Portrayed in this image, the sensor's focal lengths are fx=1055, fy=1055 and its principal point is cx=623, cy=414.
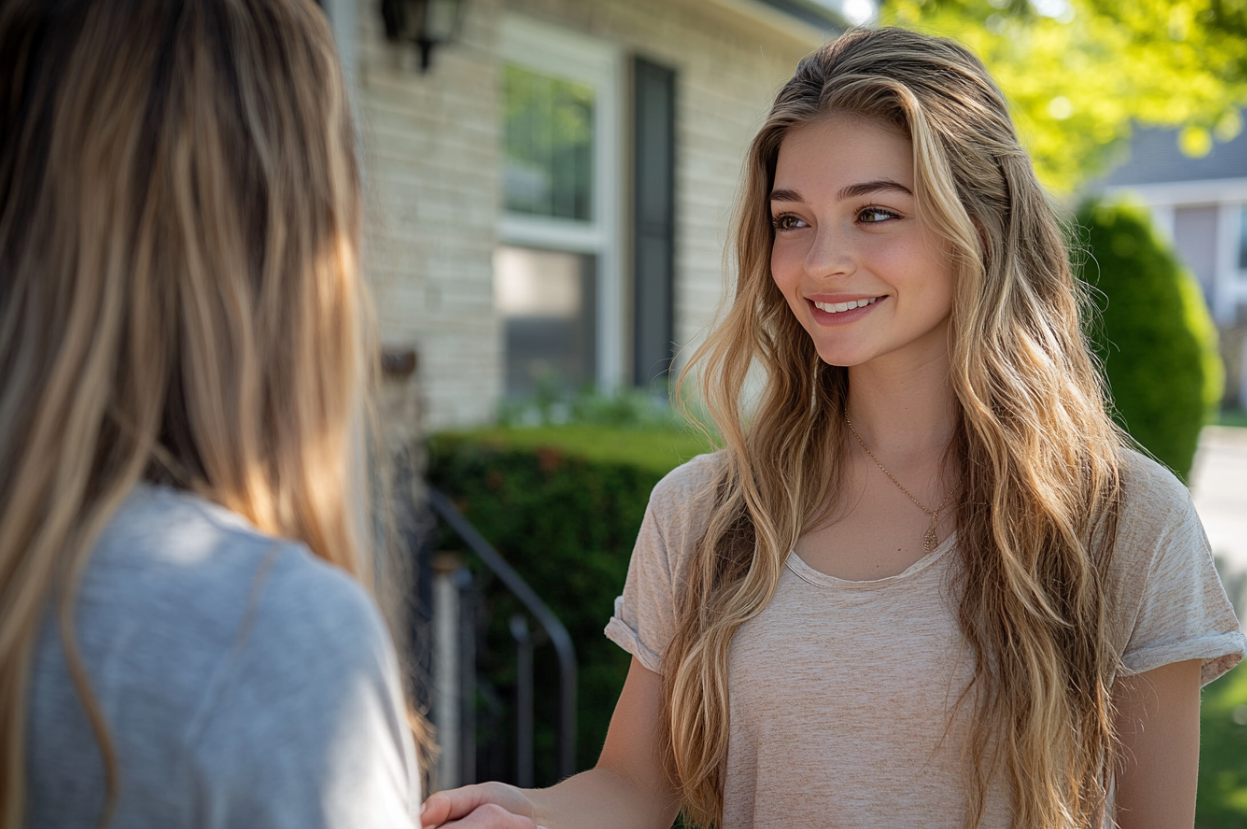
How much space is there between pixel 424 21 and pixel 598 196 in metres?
1.71

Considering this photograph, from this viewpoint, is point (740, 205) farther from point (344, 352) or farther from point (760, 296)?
point (344, 352)

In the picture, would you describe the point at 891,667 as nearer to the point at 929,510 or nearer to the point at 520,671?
the point at 929,510

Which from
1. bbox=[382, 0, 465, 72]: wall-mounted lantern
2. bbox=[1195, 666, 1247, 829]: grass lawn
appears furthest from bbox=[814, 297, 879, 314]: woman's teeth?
bbox=[382, 0, 465, 72]: wall-mounted lantern

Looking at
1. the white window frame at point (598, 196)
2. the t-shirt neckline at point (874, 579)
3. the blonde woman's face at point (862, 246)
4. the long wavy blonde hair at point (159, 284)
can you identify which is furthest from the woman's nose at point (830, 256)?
the white window frame at point (598, 196)

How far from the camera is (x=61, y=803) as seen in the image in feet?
2.70

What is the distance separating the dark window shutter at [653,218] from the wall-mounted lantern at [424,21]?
1612 mm

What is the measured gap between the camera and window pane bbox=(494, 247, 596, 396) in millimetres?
5531

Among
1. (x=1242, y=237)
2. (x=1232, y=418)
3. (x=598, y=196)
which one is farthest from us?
(x=1242, y=237)

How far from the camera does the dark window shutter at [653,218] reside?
6.04m

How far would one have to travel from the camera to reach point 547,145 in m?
5.71

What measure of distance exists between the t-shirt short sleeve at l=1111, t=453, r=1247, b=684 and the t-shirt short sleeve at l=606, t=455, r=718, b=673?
27.3 inches

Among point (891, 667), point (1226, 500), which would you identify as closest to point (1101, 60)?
point (1226, 500)

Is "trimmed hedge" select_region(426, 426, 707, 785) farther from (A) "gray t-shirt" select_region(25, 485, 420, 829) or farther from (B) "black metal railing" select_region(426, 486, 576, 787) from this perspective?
(A) "gray t-shirt" select_region(25, 485, 420, 829)

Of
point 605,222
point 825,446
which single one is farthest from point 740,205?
point 605,222
